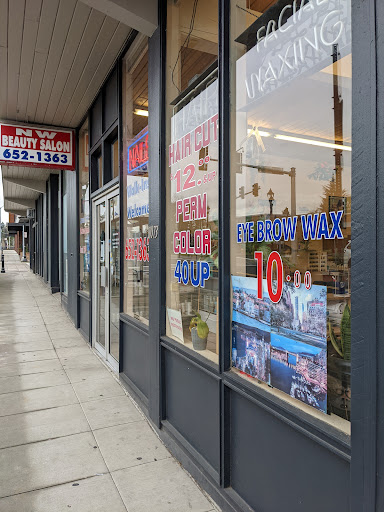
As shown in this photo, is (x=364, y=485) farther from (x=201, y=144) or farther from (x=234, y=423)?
(x=201, y=144)

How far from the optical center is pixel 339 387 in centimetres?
169

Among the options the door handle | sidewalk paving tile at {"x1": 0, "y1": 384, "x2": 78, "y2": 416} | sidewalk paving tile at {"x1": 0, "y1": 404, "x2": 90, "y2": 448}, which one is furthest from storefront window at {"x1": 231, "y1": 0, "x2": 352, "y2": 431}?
the door handle

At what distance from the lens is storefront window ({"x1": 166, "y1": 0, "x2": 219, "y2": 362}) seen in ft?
8.89

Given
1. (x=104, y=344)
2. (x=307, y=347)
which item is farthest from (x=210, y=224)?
(x=104, y=344)

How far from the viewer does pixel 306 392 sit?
1.85 metres

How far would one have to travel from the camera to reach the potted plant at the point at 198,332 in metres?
2.84

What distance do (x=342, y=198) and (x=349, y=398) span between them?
32.9 inches

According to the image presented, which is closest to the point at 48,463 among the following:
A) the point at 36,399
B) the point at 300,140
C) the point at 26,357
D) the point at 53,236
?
the point at 36,399

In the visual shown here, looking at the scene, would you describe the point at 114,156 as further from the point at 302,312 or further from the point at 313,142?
the point at 302,312

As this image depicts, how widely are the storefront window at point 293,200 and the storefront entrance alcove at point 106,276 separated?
9.07 feet

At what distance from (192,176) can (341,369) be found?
1782mm

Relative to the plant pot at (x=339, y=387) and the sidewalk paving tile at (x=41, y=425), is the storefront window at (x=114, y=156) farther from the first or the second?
the plant pot at (x=339, y=387)

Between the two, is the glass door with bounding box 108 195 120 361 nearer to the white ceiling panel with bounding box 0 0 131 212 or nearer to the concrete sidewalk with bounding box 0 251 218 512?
the concrete sidewalk with bounding box 0 251 218 512

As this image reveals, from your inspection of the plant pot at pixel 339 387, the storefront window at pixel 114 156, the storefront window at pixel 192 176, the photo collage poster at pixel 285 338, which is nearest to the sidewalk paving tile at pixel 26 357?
the storefront window at pixel 114 156
